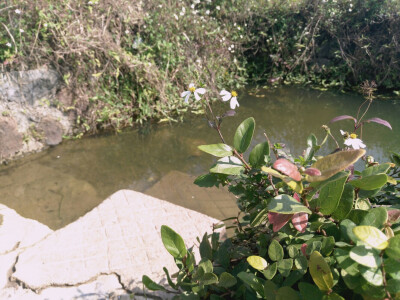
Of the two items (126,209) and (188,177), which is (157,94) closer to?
(188,177)

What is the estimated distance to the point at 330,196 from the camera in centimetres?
87

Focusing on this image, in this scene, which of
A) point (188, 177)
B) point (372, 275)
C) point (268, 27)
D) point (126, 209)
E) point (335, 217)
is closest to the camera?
point (372, 275)

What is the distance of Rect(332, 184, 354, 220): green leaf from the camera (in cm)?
89

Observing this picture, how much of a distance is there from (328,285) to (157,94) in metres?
3.91

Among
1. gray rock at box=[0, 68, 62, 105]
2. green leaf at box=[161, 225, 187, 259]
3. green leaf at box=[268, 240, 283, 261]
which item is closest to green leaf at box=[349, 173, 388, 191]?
green leaf at box=[268, 240, 283, 261]

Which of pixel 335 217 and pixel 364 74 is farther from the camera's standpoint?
pixel 364 74

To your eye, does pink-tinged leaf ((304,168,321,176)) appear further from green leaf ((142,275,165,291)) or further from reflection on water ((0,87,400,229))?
reflection on water ((0,87,400,229))

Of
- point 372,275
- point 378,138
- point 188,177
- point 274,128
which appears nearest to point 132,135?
point 188,177

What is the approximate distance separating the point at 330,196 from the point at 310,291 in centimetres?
23

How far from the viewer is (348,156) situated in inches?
30.0

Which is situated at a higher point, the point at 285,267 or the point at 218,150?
the point at 218,150

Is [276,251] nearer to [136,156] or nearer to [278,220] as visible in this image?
[278,220]

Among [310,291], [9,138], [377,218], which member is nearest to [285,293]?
[310,291]

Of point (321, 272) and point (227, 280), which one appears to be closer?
point (321, 272)
